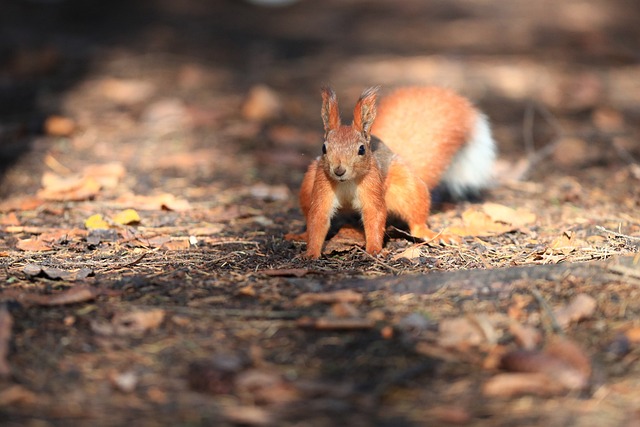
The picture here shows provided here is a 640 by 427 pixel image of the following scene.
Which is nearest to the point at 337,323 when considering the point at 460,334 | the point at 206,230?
the point at 460,334

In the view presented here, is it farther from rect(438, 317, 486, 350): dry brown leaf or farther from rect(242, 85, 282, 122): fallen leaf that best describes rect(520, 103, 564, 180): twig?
rect(438, 317, 486, 350): dry brown leaf

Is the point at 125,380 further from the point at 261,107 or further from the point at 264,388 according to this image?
the point at 261,107

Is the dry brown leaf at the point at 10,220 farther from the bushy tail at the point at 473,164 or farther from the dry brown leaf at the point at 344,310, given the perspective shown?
the bushy tail at the point at 473,164

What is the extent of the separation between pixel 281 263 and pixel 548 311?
Result: 1231 mm

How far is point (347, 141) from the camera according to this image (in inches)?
Result: 136

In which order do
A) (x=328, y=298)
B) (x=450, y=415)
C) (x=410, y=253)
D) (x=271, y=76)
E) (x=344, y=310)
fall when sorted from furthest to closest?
(x=271, y=76), (x=410, y=253), (x=328, y=298), (x=344, y=310), (x=450, y=415)

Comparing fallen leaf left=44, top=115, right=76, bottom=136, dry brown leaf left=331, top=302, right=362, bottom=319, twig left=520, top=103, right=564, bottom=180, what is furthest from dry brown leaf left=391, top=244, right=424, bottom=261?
fallen leaf left=44, top=115, right=76, bottom=136

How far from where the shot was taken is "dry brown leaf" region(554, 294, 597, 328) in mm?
2631

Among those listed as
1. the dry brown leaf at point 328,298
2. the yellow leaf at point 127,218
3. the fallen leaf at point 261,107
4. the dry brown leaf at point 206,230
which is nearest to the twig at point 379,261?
the dry brown leaf at point 328,298

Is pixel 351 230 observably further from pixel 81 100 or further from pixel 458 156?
pixel 81 100

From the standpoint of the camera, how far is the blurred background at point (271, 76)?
226 inches

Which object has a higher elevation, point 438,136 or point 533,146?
point 438,136

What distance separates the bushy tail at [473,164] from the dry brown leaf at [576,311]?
6.00ft

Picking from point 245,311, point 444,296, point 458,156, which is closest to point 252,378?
point 245,311
